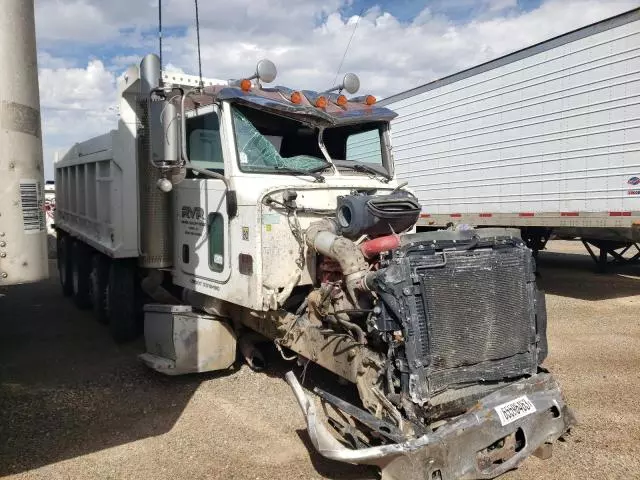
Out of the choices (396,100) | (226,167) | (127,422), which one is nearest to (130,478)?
(127,422)

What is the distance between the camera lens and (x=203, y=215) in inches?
195

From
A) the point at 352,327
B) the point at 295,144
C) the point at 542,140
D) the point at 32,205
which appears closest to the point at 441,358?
the point at 352,327

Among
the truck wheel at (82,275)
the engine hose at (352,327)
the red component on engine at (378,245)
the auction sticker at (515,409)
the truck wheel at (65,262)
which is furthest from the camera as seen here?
the truck wheel at (65,262)

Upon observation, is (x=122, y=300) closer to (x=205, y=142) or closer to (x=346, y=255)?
(x=205, y=142)

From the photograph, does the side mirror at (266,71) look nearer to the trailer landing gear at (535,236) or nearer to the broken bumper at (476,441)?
the broken bumper at (476,441)

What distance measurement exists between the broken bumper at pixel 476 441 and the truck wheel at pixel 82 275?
5.44 metres

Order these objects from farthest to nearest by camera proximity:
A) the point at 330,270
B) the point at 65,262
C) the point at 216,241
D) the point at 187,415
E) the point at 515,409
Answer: the point at 65,262, the point at 216,241, the point at 187,415, the point at 330,270, the point at 515,409

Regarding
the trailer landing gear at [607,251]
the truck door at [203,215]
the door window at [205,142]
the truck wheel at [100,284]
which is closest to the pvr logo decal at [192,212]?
the truck door at [203,215]

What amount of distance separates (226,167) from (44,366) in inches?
120

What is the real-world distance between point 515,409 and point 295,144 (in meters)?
2.98

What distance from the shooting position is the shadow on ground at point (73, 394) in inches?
154

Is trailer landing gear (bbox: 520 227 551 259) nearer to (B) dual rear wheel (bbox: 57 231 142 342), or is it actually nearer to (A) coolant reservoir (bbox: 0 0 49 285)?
(B) dual rear wheel (bbox: 57 231 142 342)

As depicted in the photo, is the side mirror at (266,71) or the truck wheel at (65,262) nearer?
the side mirror at (266,71)

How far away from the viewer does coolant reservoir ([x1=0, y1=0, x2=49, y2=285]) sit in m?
2.47
